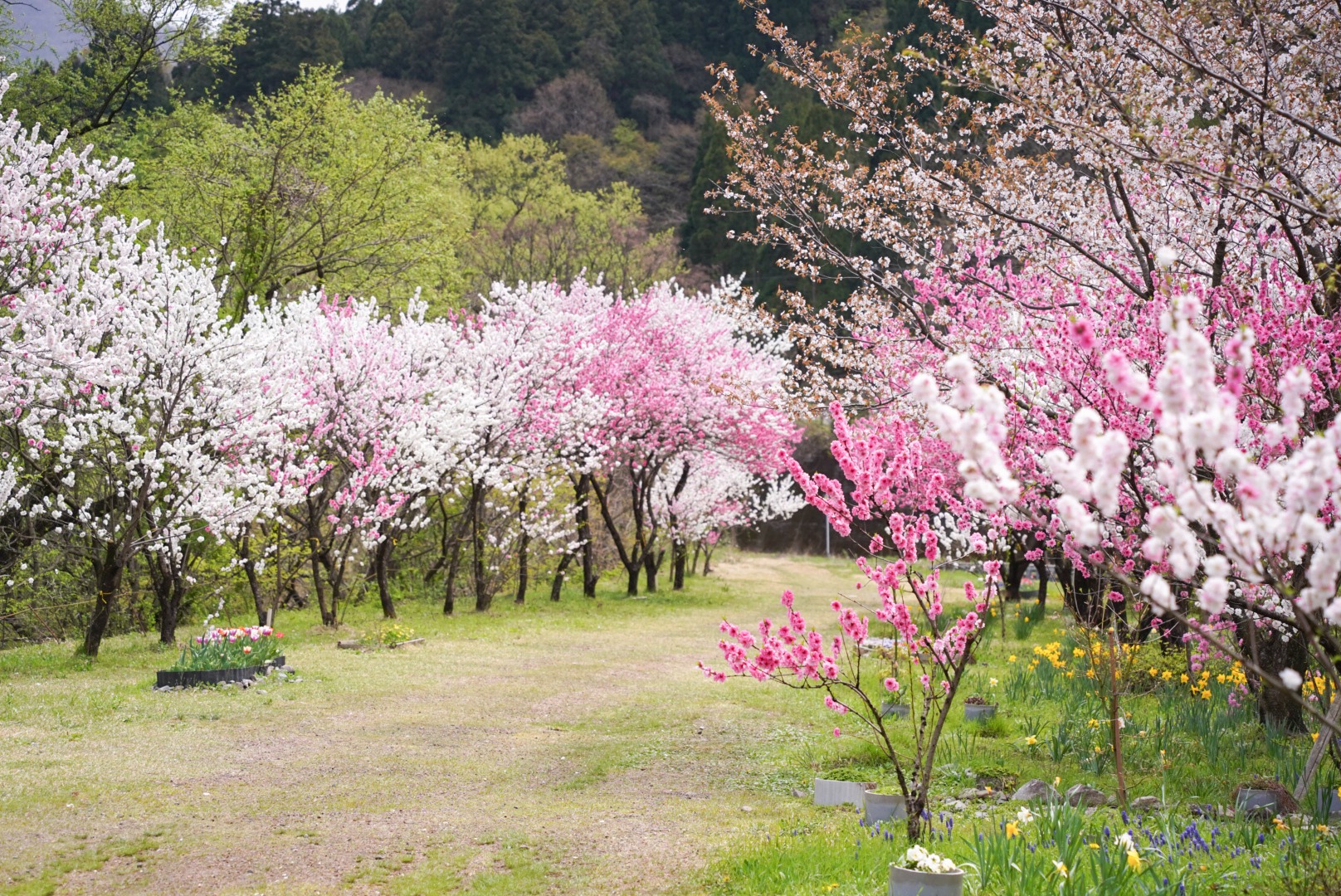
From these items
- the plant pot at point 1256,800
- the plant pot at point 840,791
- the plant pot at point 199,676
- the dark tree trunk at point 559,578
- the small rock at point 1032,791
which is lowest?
the plant pot at point 840,791

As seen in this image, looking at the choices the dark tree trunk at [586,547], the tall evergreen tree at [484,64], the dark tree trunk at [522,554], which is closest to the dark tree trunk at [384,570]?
the dark tree trunk at [522,554]

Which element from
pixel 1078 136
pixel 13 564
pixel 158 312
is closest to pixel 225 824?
pixel 1078 136

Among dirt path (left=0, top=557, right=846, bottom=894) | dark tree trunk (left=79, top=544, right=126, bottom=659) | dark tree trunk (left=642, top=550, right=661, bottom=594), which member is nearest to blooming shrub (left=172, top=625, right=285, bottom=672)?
dirt path (left=0, top=557, right=846, bottom=894)

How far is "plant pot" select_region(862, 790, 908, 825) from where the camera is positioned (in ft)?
17.7

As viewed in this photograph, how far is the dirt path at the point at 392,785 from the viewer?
17.4ft

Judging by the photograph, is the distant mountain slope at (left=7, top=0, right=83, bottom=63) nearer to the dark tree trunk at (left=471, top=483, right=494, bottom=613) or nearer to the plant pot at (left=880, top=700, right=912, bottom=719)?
the dark tree trunk at (left=471, top=483, right=494, bottom=613)

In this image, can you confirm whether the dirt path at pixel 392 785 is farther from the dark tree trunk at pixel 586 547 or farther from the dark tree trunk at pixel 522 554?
the dark tree trunk at pixel 586 547

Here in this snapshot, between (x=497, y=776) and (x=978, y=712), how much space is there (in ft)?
12.1

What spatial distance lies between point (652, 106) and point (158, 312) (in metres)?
47.0

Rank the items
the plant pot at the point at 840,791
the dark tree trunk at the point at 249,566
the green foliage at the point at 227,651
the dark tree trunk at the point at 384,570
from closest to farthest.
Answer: the plant pot at the point at 840,791 < the green foliage at the point at 227,651 < the dark tree trunk at the point at 249,566 < the dark tree trunk at the point at 384,570

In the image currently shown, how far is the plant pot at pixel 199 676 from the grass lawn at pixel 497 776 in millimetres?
244

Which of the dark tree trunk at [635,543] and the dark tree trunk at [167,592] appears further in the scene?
the dark tree trunk at [635,543]

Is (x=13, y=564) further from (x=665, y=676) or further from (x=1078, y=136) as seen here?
(x=1078, y=136)

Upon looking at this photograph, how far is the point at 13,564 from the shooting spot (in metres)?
13.3
